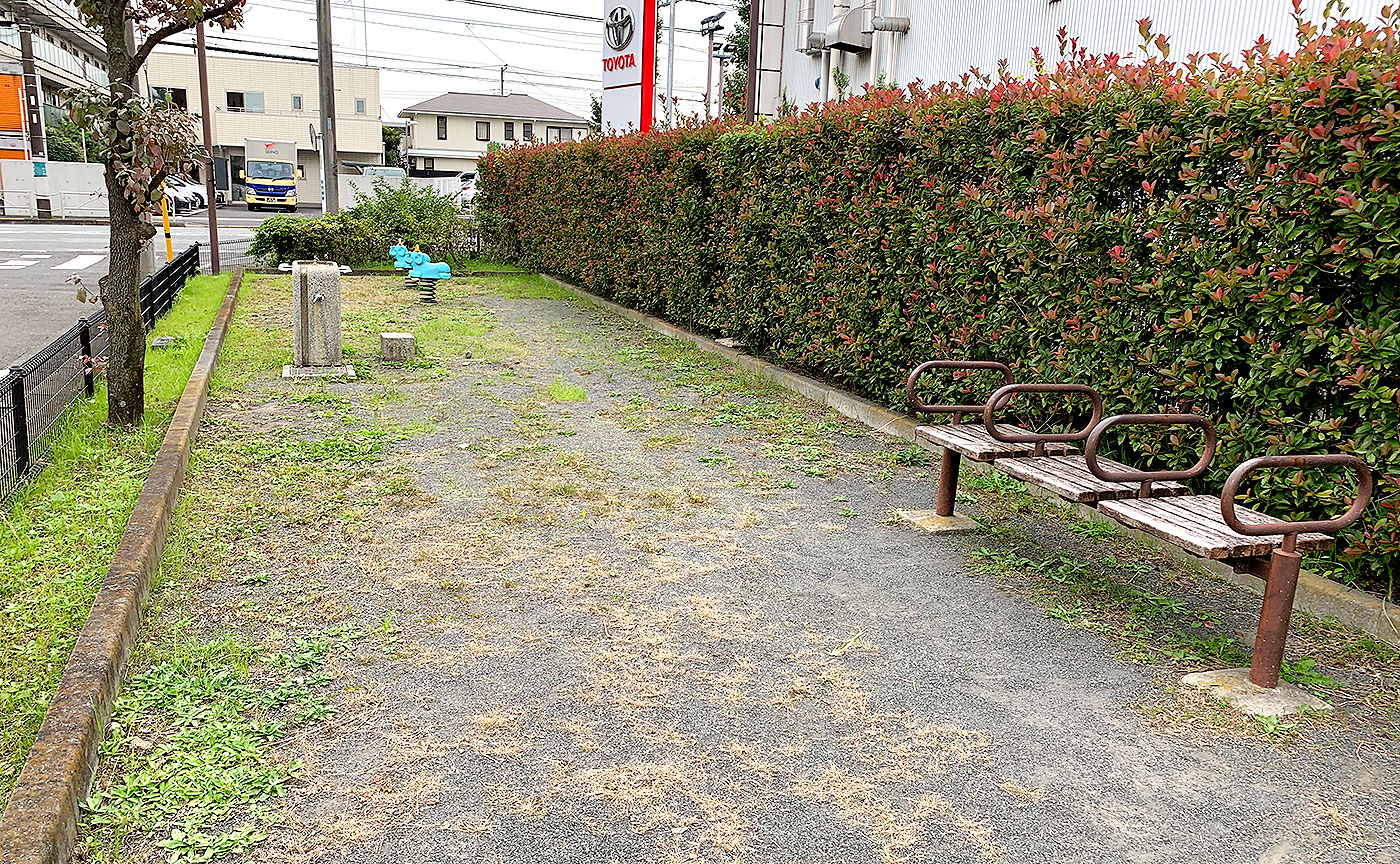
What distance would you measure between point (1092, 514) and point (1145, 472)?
1.39m

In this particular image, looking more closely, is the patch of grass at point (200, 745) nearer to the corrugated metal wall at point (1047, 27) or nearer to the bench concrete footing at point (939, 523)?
the bench concrete footing at point (939, 523)

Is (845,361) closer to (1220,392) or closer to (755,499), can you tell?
(755,499)

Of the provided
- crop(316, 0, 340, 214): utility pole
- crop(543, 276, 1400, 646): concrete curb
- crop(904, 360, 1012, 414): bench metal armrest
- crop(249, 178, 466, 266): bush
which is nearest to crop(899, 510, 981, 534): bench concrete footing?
crop(543, 276, 1400, 646): concrete curb

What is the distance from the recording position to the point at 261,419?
750 cm

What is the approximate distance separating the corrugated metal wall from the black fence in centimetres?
1033

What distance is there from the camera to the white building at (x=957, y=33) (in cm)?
1248

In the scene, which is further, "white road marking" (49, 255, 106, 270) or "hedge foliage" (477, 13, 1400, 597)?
"white road marking" (49, 255, 106, 270)

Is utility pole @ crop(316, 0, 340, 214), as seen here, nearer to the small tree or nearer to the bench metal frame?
the small tree

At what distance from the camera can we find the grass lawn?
3441 mm

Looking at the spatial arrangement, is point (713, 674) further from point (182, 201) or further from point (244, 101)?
point (244, 101)

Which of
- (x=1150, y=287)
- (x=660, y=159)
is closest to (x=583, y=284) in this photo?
(x=660, y=159)

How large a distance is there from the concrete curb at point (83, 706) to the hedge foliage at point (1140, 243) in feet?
14.9

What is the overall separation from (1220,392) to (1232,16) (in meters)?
9.98

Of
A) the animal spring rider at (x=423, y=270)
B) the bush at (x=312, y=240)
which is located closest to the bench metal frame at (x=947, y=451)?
the animal spring rider at (x=423, y=270)
